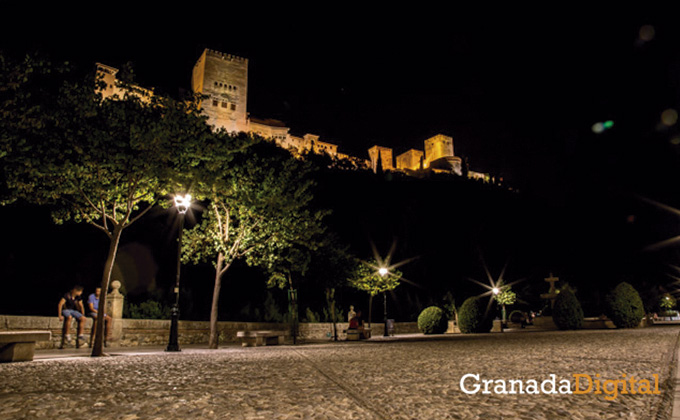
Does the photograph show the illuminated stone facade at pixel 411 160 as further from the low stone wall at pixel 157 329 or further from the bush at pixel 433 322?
the low stone wall at pixel 157 329

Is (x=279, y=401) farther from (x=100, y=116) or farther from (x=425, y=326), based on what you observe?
(x=425, y=326)

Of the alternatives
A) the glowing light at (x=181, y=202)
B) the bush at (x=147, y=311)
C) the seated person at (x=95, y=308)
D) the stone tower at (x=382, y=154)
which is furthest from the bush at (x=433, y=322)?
the stone tower at (x=382, y=154)

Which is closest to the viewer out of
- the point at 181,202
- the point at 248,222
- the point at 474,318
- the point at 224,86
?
the point at 181,202

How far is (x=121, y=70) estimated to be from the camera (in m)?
12.9

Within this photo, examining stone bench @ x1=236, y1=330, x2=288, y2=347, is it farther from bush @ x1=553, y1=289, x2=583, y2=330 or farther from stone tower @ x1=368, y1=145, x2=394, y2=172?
stone tower @ x1=368, y1=145, x2=394, y2=172

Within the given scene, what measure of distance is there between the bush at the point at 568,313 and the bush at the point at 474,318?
397cm

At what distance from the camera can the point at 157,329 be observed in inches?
659

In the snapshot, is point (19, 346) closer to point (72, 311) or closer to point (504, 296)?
point (72, 311)

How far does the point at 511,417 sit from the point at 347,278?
2212cm

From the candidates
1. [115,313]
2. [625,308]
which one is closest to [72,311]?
[115,313]

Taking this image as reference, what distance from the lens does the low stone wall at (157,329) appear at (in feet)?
42.3

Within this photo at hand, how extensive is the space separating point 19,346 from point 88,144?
220 inches

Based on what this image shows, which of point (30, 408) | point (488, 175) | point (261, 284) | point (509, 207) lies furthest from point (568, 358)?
point (488, 175)

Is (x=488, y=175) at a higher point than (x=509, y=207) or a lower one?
higher
